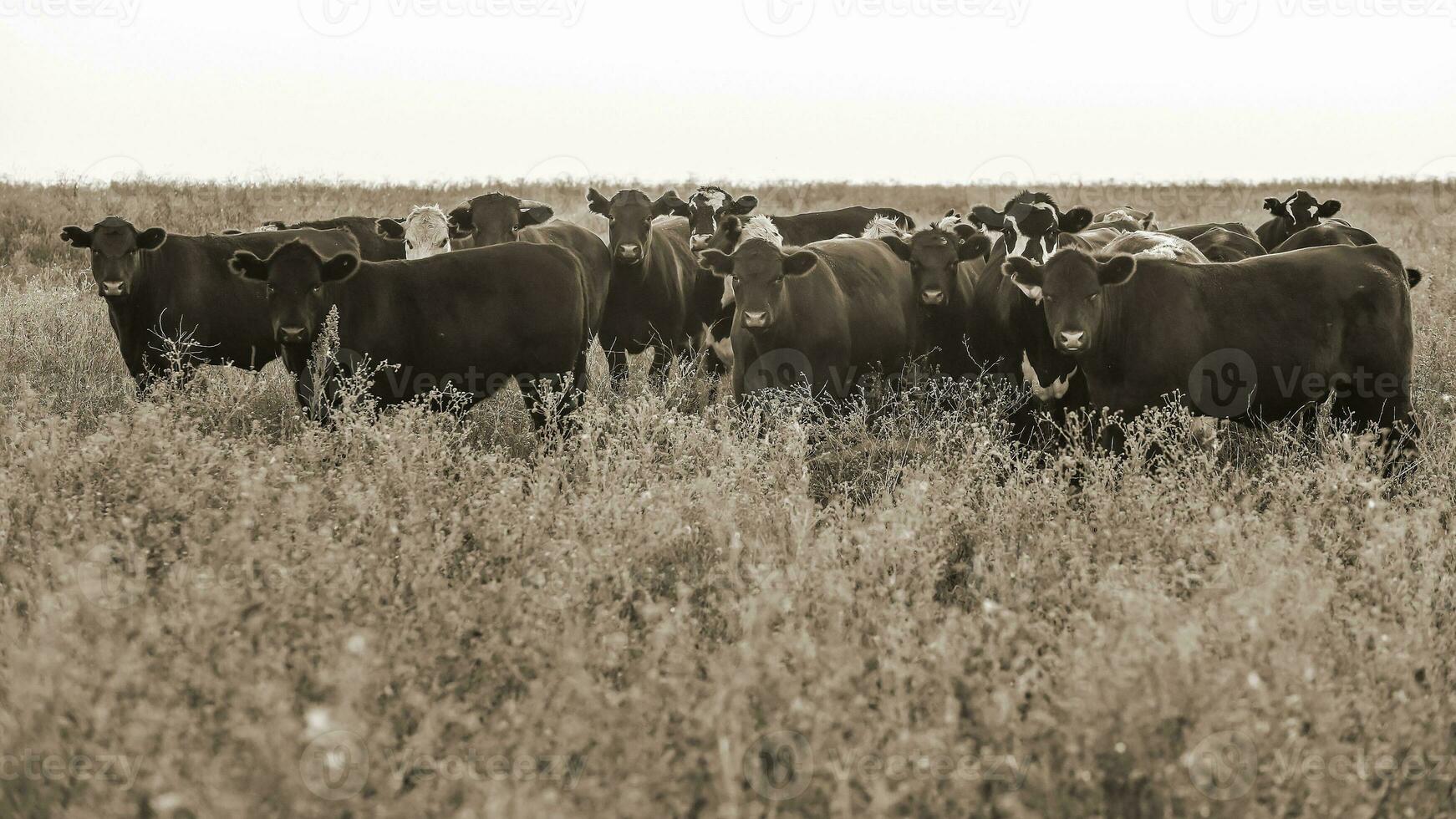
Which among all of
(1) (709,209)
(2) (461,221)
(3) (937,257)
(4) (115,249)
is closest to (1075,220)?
(3) (937,257)

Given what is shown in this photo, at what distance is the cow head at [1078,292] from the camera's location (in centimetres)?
619

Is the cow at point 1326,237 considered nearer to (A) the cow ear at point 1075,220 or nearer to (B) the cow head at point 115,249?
(A) the cow ear at point 1075,220

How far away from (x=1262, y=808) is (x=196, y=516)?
3.88 metres

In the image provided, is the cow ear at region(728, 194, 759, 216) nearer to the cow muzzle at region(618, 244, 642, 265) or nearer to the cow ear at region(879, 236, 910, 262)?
the cow muzzle at region(618, 244, 642, 265)

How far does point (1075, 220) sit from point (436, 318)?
5.17 meters

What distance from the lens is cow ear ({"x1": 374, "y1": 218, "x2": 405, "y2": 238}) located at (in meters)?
11.1

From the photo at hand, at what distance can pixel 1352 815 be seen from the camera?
2.82 m

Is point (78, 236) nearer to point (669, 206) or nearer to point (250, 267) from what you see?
point (250, 267)

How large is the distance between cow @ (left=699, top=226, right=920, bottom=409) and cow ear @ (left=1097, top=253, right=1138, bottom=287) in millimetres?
1990

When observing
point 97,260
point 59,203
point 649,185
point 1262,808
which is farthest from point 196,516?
point 649,185

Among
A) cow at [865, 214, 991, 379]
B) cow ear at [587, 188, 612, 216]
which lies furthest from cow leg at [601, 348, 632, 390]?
cow at [865, 214, 991, 379]

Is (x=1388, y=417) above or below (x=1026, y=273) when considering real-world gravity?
below

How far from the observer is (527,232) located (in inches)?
393

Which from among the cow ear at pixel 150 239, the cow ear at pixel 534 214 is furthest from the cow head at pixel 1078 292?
the cow ear at pixel 150 239
